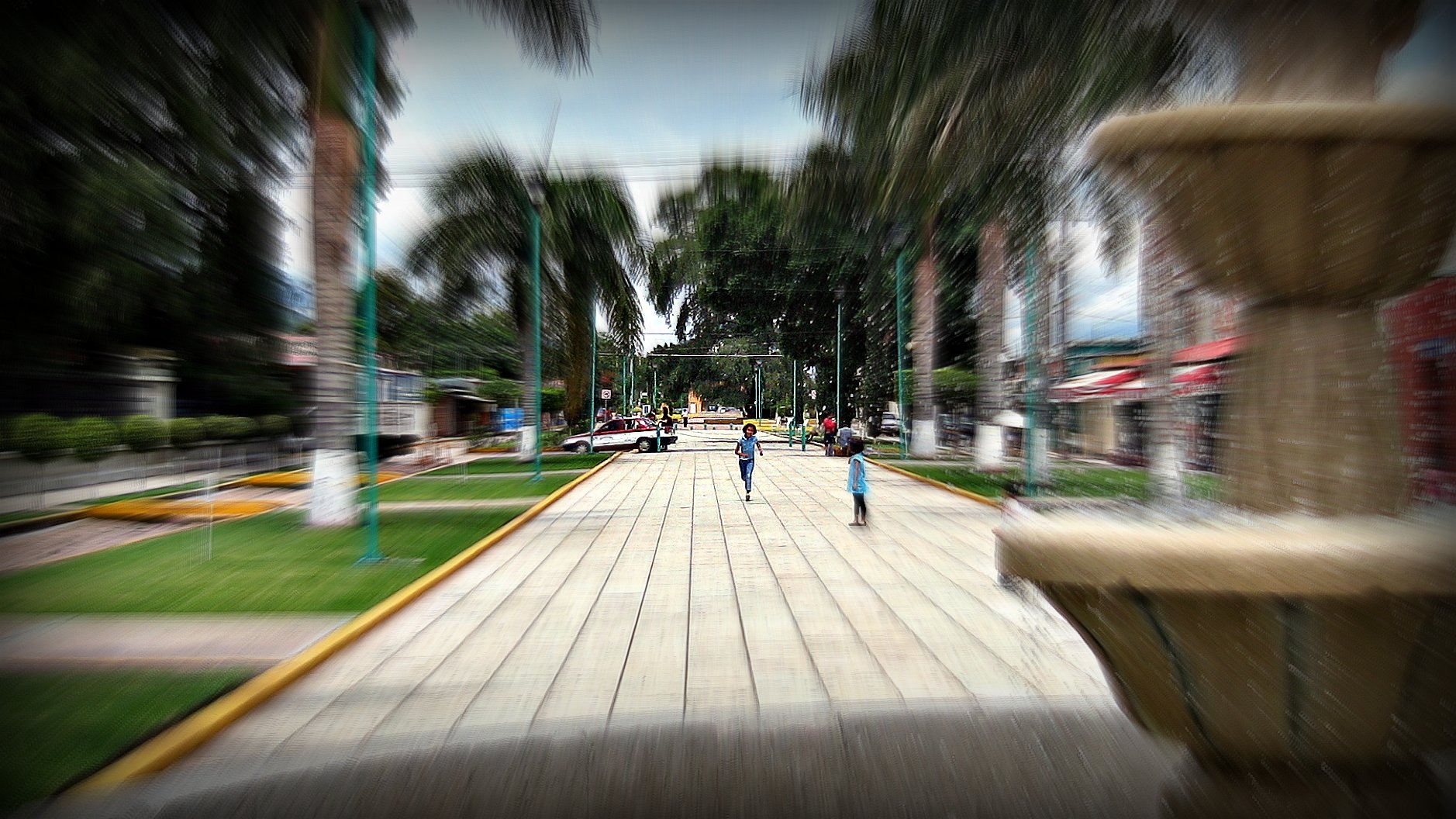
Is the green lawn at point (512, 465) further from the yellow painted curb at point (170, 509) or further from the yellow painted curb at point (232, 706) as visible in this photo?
the yellow painted curb at point (232, 706)

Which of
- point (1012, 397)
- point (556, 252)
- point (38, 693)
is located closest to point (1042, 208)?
point (38, 693)

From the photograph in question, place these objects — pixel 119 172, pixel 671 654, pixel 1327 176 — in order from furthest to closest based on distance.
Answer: pixel 671 654, pixel 119 172, pixel 1327 176

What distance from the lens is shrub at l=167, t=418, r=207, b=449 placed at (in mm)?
16812

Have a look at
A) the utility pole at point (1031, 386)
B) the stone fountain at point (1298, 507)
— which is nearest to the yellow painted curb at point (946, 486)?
the utility pole at point (1031, 386)

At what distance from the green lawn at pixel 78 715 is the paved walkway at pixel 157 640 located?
0.76ft

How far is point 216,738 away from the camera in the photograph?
152 inches

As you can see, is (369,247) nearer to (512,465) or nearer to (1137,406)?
(1137,406)

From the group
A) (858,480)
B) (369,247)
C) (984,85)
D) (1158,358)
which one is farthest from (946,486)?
(1158,358)

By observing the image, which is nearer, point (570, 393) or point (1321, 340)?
point (1321, 340)

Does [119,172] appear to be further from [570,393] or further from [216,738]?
[570,393]

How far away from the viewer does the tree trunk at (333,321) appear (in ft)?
34.8

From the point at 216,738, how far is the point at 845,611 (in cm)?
401

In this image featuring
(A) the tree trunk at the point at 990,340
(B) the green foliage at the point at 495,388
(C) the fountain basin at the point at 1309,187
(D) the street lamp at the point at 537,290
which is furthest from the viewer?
(B) the green foliage at the point at 495,388

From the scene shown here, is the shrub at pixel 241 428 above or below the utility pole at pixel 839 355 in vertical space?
below
